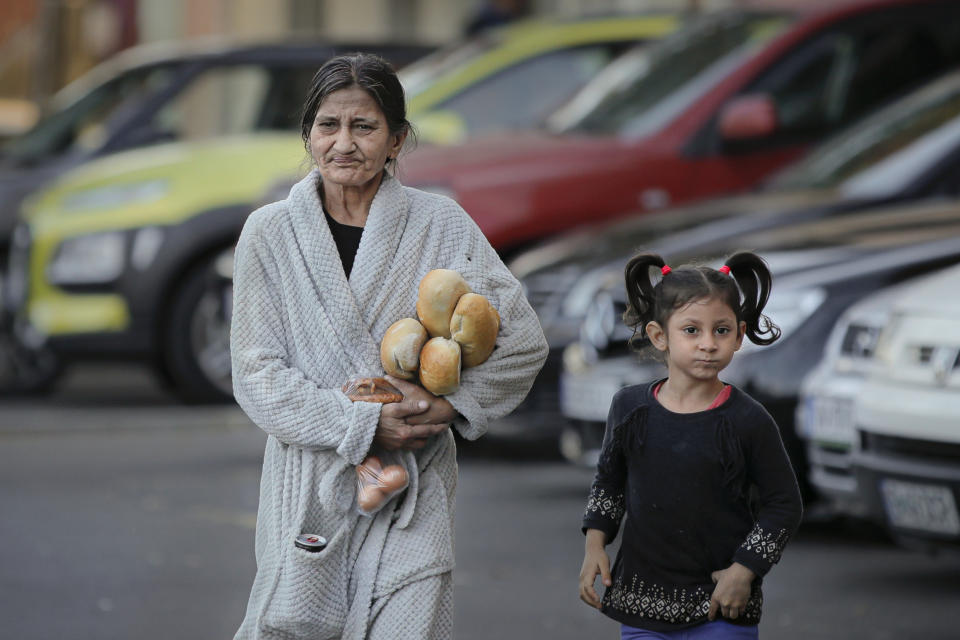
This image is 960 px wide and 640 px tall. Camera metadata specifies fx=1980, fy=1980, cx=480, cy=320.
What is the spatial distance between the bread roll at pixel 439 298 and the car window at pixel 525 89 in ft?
25.2

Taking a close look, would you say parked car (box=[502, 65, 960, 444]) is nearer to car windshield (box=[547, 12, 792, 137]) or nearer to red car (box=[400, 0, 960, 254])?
red car (box=[400, 0, 960, 254])

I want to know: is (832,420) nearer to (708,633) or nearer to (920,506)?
(920,506)

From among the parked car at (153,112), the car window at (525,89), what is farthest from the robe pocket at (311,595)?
the parked car at (153,112)

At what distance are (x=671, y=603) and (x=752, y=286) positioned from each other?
2.04 feet

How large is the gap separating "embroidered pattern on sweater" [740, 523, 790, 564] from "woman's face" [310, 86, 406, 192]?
1.00m

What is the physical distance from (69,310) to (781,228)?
200 inches

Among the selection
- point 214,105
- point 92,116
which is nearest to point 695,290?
point 214,105

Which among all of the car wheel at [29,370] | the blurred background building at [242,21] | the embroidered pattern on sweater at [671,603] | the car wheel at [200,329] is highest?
the blurred background building at [242,21]

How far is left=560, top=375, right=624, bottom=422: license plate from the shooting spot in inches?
312

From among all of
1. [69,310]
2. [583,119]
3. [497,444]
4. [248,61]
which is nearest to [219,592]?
[497,444]

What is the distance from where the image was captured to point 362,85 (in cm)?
378

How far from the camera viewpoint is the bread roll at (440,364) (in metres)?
3.70

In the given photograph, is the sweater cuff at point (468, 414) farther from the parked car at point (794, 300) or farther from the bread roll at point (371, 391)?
the parked car at point (794, 300)

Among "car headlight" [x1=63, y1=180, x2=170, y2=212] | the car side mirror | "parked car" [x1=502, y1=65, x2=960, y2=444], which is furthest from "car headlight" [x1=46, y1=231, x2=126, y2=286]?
the car side mirror
